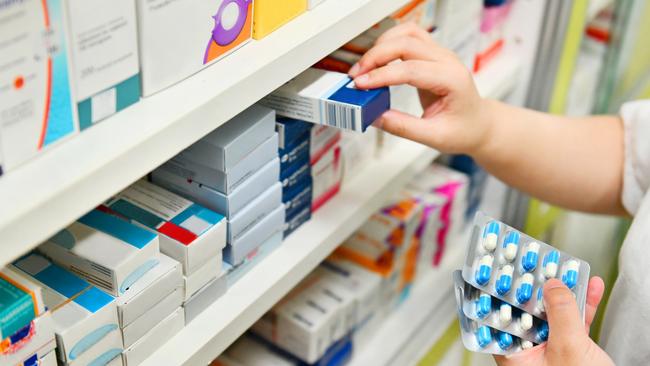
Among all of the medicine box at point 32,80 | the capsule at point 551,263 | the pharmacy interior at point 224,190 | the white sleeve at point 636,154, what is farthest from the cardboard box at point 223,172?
the white sleeve at point 636,154

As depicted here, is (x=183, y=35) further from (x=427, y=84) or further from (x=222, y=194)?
(x=427, y=84)

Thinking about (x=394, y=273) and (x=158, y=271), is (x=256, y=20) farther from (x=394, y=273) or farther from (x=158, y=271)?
(x=394, y=273)

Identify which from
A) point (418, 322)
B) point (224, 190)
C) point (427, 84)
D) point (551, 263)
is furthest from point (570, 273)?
point (418, 322)

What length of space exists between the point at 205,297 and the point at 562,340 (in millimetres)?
373

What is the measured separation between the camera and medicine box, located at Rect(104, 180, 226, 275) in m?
0.77

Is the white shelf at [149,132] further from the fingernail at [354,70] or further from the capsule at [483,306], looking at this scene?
the capsule at [483,306]

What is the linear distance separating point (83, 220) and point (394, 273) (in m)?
0.67

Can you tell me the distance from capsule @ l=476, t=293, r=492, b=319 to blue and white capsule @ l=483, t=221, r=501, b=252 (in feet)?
0.17

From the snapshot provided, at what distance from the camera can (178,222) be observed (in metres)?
0.78

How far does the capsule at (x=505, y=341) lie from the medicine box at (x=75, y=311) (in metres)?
0.37

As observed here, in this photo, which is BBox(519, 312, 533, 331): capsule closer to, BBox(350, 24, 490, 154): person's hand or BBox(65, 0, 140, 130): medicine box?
BBox(350, 24, 490, 154): person's hand

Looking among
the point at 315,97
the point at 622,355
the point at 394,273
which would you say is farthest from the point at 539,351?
the point at 394,273

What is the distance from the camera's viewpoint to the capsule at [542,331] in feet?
2.48

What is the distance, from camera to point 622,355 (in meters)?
0.89
